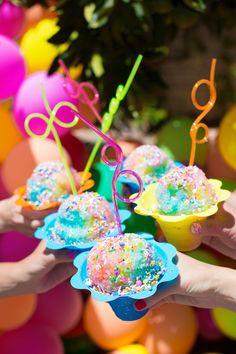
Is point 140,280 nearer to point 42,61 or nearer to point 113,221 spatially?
point 113,221

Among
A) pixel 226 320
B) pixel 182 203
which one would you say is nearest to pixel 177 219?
pixel 182 203

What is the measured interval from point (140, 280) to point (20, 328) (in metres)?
0.89

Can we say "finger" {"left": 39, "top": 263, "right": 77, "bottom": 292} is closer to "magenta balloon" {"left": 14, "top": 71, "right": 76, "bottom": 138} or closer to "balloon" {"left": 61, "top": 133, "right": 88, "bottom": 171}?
"magenta balloon" {"left": 14, "top": 71, "right": 76, "bottom": 138}

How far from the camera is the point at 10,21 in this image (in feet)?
6.78

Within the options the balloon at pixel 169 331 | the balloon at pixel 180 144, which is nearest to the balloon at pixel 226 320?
the balloon at pixel 169 331

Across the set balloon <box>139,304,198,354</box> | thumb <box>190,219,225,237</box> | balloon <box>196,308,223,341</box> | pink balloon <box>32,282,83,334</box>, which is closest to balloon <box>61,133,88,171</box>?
pink balloon <box>32,282,83,334</box>

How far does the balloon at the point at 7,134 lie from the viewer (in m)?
1.86

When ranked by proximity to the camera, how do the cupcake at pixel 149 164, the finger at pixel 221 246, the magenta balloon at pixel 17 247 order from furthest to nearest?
the magenta balloon at pixel 17 247 → the cupcake at pixel 149 164 → the finger at pixel 221 246

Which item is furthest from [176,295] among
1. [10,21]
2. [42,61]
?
[10,21]

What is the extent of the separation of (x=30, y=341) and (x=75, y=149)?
0.64 m

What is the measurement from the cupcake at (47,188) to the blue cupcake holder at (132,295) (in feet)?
0.91

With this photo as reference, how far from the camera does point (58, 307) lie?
1.83m

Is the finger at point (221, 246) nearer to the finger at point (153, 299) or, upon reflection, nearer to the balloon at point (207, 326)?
the finger at point (153, 299)

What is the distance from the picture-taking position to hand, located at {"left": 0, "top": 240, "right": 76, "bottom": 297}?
1222 mm
